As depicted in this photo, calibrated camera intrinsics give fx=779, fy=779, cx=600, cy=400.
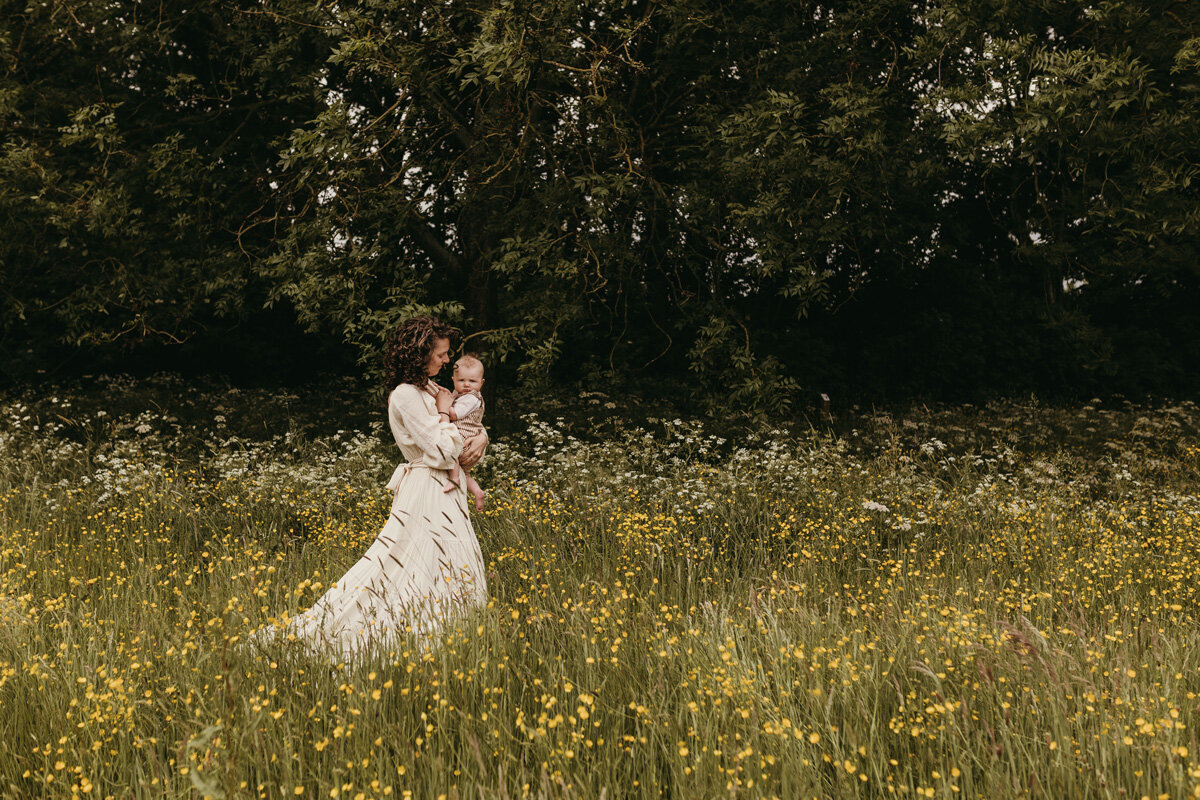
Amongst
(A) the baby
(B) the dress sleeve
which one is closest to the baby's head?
(A) the baby

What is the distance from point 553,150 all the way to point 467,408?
463 cm

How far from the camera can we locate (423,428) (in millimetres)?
4547

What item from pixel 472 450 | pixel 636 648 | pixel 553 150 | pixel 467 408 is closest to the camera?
pixel 636 648

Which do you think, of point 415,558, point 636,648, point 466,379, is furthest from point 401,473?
point 636,648

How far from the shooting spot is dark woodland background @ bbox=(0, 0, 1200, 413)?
7.03 meters

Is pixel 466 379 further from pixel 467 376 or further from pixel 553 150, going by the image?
pixel 553 150

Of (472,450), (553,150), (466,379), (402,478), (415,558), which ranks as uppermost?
(553,150)

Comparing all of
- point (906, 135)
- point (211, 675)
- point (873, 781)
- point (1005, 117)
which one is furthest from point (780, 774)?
point (906, 135)

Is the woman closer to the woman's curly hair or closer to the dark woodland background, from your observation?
the woman's curly hair

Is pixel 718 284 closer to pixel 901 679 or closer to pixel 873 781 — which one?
pixel 901 679

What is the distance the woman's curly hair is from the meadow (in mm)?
1299

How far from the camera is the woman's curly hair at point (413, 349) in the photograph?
457 centimetres

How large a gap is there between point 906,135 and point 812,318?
7.36m

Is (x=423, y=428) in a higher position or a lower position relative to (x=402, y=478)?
higher
